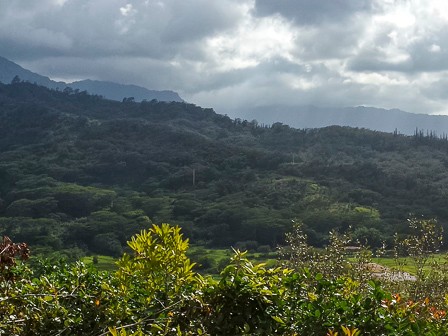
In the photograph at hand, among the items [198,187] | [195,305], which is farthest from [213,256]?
[195,305]

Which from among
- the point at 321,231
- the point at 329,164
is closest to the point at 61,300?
the point at 321,231

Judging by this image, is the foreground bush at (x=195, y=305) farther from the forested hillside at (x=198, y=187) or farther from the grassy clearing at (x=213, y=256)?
the forested hillside at (x=198, y=187)

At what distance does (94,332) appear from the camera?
12.7 ft

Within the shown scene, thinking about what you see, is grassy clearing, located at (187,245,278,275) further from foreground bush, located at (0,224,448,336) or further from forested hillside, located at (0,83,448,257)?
foreground bush, located at (0,224,448,336)

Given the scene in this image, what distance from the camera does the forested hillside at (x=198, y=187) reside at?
102250 mm

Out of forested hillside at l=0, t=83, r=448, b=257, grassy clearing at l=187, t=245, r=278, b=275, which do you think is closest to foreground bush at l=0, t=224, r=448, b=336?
grassy clearing at l=187, t=245, r=278, b=275

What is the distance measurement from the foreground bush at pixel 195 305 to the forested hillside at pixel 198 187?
74665mm

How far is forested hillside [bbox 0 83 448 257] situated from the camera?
102250 millimetres

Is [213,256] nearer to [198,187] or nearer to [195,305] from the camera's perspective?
[198,187]

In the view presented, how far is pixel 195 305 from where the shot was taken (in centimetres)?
365

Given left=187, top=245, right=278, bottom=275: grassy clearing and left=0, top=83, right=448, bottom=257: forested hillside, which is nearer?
left=187, top=245, right=278, bottom=275: grassy clearing

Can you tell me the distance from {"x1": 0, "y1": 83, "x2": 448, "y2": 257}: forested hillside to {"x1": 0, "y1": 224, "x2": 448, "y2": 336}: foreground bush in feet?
245

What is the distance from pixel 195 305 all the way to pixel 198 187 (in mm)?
141279

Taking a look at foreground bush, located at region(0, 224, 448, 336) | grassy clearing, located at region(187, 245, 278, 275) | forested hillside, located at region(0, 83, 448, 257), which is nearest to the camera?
foreground bush, located at region(0, 224, 448, 336)
